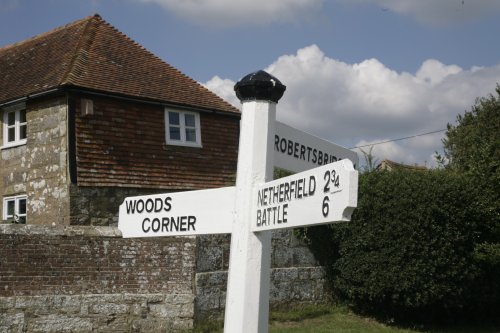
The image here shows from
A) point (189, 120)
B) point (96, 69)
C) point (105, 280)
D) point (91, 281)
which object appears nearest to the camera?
point (91, 281)

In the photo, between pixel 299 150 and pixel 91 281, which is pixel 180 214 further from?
pixel 91 281

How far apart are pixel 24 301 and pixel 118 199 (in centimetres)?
712

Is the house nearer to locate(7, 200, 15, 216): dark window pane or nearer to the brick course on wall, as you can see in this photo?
locate(7, 200, 15, 216): dark window pane

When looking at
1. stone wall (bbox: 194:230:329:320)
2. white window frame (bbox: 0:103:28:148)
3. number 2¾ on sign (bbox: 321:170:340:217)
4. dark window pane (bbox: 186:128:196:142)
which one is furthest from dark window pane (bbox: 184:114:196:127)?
number 2¾ on sign (bbox: 321:170:340:217)

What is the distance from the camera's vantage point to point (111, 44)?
20359 millimetres

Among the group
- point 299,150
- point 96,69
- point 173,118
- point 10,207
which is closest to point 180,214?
point 299,150

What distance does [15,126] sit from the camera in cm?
1933

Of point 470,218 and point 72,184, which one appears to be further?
point 72,184

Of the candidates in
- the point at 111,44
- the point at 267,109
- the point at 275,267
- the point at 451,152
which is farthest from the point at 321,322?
the point at 111,44

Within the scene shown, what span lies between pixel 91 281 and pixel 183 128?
9.05 m

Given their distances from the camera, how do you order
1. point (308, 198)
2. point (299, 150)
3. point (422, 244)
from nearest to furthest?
point (308, 198), point (299, 150), point (422, 244)

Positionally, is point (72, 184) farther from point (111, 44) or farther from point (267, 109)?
point (267, 109)

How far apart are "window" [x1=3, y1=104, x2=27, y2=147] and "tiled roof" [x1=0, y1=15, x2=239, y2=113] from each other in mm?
466

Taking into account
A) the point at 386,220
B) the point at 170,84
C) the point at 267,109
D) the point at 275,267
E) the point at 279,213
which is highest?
the point at 170,84
